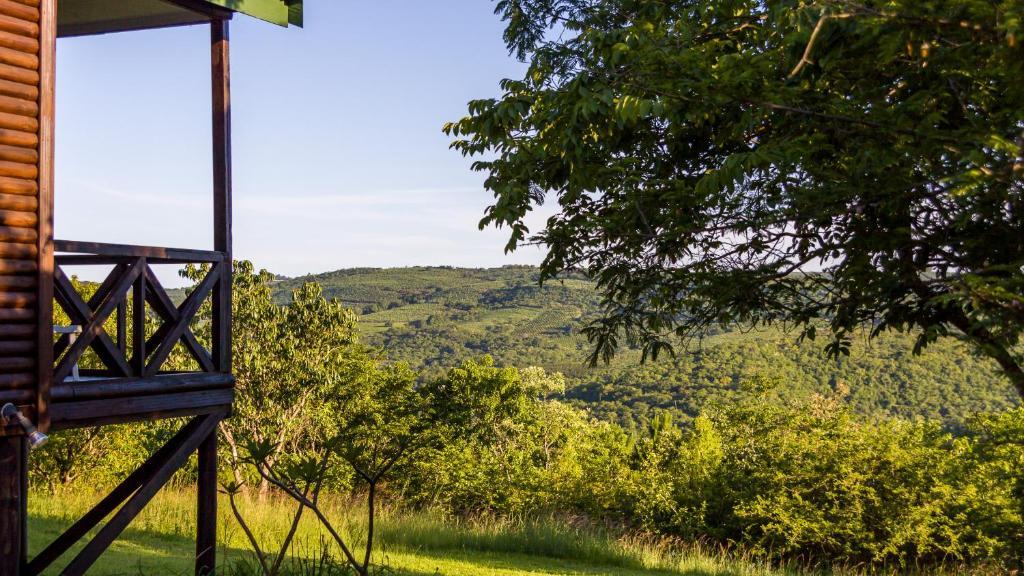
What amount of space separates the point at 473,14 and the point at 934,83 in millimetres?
9694

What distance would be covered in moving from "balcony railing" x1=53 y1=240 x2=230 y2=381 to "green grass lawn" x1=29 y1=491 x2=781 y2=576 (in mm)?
3389

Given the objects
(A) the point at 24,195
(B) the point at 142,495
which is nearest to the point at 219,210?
(A) the point at 24,195

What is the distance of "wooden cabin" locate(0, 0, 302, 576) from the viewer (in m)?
5.29

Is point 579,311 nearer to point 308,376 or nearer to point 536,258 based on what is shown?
point 308,376

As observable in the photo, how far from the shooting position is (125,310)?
234 inches

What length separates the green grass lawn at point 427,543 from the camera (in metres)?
9.50

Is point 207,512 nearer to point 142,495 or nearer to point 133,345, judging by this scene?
point 142,495

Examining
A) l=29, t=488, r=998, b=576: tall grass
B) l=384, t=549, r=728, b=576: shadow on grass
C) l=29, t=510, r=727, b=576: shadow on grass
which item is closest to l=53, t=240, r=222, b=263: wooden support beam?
l=29, t=510, r=727, b=576: shadow on grass

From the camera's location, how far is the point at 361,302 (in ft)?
309

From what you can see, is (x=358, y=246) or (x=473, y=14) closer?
(x=473, y=14)

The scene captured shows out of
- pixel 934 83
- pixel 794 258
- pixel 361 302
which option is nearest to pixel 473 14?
pixel 794 258

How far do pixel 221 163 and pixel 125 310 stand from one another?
134 cm

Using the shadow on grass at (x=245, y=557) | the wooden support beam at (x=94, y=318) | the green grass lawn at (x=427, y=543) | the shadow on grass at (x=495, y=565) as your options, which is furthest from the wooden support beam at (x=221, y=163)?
the green grass lawn at (x=427, y=543)

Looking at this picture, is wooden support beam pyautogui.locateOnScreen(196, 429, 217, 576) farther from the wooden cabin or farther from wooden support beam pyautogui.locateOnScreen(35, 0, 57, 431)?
wooden support beam pyautogui.locateOnScreen(35, 0, 57, 431)
